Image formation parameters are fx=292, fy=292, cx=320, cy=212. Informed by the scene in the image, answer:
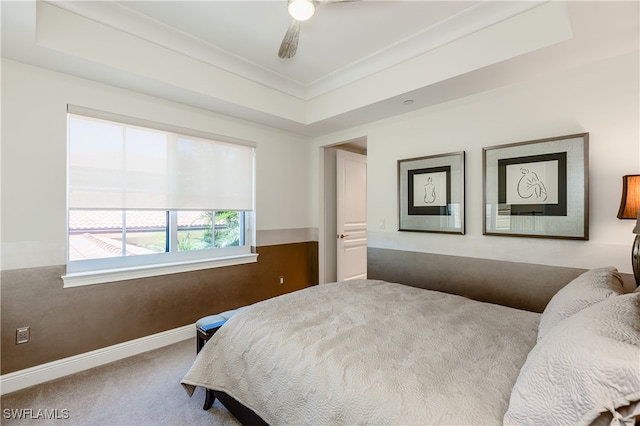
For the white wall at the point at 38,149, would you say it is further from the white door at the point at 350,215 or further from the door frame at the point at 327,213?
the white door at the point at 350,215

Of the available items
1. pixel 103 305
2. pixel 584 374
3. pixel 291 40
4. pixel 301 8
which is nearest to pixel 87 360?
pixel 103 305

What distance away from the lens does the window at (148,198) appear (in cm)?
247

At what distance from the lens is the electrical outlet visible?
2171mm

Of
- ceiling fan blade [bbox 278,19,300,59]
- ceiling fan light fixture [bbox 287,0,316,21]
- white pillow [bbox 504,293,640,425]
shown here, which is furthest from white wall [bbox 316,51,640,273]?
ceiling fan light fixture [bbox 287,0,316,21]

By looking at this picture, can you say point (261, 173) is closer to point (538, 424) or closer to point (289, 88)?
point (289, 88)

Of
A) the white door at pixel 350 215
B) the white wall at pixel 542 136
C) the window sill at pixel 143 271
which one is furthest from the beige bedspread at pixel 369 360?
the white door at pixel 350 215

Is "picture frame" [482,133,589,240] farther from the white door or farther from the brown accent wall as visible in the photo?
the brown accent wall

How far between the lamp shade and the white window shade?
329 cm

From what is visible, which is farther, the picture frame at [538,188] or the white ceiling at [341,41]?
the picture frame at [538,188]

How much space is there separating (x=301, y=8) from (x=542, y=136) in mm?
2111

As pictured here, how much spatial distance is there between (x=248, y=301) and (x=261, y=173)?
1587 mm

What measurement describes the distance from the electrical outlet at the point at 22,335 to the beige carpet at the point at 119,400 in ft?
1.14

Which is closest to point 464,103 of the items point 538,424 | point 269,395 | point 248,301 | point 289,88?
point 289,88

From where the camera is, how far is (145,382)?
2.24 metres
